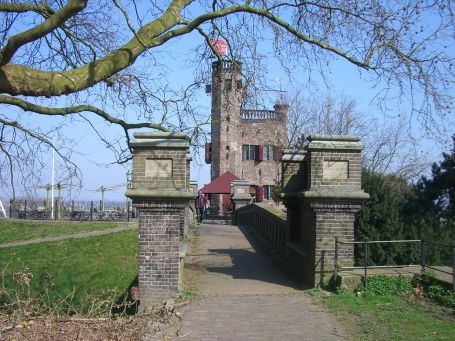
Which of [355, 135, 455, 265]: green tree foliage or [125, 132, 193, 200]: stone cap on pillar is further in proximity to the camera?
[355, 135, 455, 265]: green tree foliage

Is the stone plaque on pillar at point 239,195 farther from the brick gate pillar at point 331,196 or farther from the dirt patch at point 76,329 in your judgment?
the dirt patch at point 76,329

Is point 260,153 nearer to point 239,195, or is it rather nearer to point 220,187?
point 220,187

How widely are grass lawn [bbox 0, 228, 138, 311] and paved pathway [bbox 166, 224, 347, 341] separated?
2.40m

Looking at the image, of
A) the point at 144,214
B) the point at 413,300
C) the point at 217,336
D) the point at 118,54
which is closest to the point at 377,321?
the point at 413,300

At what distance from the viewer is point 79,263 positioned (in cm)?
1695

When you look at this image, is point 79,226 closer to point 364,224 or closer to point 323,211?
point 364,224

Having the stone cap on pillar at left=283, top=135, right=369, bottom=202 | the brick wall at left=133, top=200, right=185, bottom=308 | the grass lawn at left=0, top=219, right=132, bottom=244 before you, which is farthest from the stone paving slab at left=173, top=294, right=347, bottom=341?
the grass lawn at left=0, top=219, right=132, bottom=244

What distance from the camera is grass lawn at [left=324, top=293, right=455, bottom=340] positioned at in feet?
23.7

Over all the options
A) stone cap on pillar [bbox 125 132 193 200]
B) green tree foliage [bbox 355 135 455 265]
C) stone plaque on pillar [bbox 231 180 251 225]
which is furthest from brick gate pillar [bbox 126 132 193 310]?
stone plaque on pillar [bbox 231 180 251 225]

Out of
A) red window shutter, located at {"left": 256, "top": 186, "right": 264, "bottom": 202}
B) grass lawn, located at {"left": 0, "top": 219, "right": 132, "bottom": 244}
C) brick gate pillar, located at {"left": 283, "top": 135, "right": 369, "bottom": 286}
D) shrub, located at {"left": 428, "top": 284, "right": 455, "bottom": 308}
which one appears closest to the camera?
shrub, located at {"left": 428, "top": 284, "right": 455, "bottom": 308}

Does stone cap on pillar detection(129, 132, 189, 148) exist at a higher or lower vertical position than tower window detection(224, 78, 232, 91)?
lower

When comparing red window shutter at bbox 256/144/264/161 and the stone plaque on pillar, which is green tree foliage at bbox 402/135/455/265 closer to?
the stone plaque on pillar

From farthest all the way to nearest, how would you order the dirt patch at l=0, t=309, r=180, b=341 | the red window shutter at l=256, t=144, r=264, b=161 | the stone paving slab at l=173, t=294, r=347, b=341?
the red window shutter at l=256, t=144, r=264, b=161 → the stone paving slab at l=173, t=294, r=347, b=341 → the dirt patch at l=0, t=309, r=180, b=341

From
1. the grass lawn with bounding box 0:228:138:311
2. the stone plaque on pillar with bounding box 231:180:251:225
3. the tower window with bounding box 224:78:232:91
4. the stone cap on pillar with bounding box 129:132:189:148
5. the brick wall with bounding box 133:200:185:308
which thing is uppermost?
the tower window with bounding box 224:78:232:91
